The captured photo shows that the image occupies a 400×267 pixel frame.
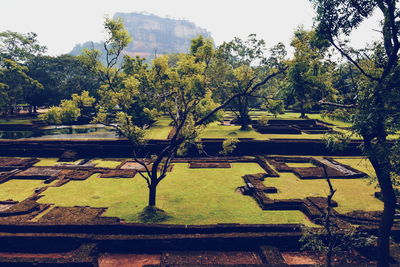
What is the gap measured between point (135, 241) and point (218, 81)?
85.1ft

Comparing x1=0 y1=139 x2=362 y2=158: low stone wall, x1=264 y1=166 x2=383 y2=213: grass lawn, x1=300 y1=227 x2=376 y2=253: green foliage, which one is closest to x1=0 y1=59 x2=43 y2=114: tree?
x1=0 y1=139 x2=362 y2=158: low stone wall

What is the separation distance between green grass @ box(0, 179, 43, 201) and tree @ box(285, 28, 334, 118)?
13.8m

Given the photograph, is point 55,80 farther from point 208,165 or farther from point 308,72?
point 308,72

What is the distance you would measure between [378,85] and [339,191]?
9.18m

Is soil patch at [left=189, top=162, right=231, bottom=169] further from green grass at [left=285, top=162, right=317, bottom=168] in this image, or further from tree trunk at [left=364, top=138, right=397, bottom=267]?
tree trunk at [left=364, top=138, right=397, bottom=267]

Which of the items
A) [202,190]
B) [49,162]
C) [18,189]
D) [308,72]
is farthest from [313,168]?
[49,162]

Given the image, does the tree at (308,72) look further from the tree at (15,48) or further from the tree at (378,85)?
the tree at (15,48)

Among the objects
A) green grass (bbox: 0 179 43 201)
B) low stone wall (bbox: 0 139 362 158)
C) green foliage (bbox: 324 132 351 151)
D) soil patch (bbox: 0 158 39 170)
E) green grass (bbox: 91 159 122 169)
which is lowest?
green grass (bbox: 0 179 43 201)

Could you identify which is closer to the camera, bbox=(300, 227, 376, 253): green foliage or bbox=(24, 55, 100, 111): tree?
bbox=(300, 227, 376, 253): green foliage

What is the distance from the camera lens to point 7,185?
47.6 feet

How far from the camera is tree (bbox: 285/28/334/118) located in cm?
837

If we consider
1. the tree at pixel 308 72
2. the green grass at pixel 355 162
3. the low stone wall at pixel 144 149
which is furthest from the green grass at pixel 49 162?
the green grass at pixel 355 162

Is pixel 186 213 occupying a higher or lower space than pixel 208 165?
lower

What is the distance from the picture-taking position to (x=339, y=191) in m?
13.9
